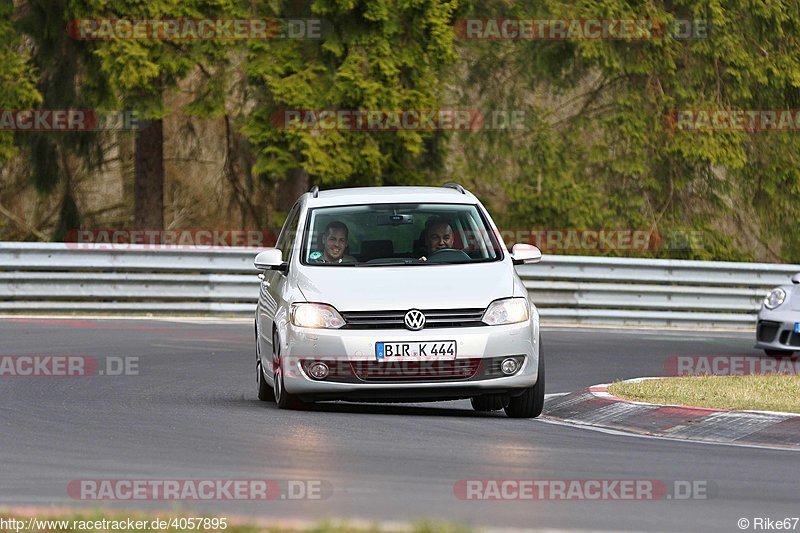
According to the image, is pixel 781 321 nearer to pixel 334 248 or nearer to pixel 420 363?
pixel 334 248

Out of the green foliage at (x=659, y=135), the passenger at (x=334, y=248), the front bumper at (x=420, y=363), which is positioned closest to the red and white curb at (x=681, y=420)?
the front bumper at (x=420, y=363)

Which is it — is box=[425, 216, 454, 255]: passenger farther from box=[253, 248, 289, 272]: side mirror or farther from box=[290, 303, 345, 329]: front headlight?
box=[290, 303, 345, 329]: front headlight

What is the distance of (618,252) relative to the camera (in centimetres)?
3108

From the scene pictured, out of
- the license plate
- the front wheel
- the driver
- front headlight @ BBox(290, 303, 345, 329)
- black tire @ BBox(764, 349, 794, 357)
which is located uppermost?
the driver

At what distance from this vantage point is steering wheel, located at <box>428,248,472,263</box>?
12.2 metres

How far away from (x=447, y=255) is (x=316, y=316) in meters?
1.26

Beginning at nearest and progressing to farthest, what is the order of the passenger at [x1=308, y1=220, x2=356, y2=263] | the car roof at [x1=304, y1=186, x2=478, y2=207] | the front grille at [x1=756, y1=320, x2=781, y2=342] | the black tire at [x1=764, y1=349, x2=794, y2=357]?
the passenger at [x1=308, y1=220, x2=356, y2=263], the car roof at [x1=304, y1=186, x2=478, y2=207], the front grille at [x1=756, y1=320, x2=781, y2=342], the black tire at [x1=764, y1=349, x2=794, y2=357]

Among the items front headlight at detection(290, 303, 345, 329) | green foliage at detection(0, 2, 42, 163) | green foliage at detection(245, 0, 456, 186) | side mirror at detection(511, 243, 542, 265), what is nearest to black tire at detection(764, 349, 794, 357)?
side mirror at detection(511, 243, 542, 265)

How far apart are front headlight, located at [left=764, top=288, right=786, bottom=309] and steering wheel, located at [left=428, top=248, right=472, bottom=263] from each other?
20.1 feet

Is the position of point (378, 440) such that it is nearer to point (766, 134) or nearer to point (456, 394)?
point (456, 394)

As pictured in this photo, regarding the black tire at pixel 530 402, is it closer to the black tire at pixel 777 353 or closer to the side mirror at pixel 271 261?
the side mirror at pixel 271 261

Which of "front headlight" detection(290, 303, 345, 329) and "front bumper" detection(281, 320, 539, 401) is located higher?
"front headlight" detection(290, 303, 345, 329)

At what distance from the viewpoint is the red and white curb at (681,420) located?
10703 mm

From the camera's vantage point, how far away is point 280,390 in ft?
39.4
